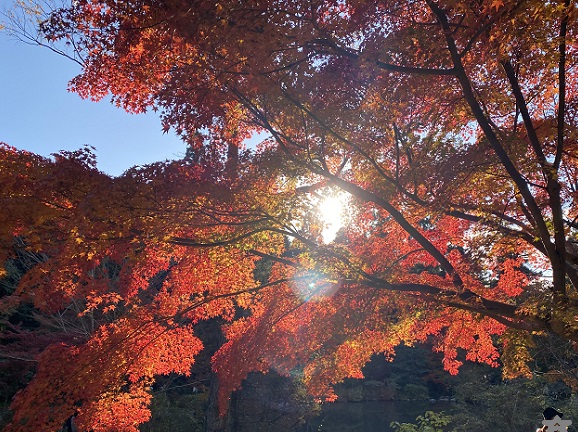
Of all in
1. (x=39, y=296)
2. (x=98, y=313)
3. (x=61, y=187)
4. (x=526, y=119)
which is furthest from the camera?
(x=98, y=313)

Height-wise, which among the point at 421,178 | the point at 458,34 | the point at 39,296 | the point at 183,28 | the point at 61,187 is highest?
the point at 458,34

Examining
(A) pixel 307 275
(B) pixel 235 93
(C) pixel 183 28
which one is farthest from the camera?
(A) pixel 307 275

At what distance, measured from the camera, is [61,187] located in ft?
15.0

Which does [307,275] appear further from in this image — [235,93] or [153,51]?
[153,51]

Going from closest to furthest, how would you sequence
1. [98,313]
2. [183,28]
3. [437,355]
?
[183,28] < [98,313] < [437,355]

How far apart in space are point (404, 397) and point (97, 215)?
26.9m

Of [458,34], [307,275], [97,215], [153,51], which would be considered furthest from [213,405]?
[458,34]

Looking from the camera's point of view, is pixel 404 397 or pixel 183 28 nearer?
pixel 183 28

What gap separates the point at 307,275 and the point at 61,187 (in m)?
3.69

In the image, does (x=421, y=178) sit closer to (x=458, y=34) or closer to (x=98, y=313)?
(x=458, y=34)

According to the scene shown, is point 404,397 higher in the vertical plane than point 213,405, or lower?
higher

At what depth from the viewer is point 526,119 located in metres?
4.23

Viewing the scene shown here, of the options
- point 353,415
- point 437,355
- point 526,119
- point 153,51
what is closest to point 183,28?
point 153,51

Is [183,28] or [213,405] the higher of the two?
[183,28]
